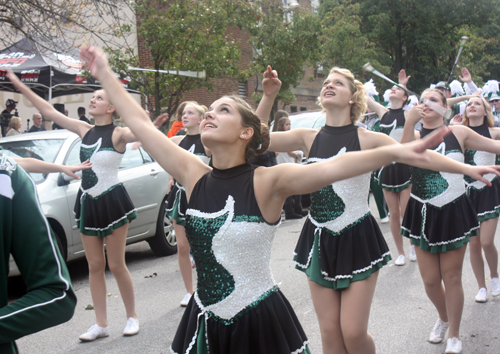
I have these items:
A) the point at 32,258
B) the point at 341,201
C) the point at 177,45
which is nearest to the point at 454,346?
the point at 341,201

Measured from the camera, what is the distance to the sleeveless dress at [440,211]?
14.1 ft

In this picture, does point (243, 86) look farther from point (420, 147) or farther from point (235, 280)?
point (420, 147)

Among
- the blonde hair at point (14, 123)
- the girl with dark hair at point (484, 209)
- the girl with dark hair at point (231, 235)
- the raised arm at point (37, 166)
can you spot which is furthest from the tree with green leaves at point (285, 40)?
the girl with dark hair at point (231, 235)

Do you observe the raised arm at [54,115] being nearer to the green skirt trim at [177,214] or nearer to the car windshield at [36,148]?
the green skirt trim at [177,214]

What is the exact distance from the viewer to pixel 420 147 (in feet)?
6.05

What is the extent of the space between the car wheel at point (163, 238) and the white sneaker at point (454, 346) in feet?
15.0

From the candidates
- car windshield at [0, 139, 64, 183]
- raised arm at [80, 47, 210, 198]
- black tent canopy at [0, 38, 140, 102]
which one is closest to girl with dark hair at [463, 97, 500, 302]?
raised arm at [80, 47, 210, 198]

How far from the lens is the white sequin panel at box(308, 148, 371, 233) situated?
354 cm

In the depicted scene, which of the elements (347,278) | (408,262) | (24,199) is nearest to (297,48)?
(408,262)

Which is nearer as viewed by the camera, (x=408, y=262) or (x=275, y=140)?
(x=275, y=140)

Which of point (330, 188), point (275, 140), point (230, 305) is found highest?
point (275, 140)

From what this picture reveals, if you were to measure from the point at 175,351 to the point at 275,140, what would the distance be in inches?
72.1

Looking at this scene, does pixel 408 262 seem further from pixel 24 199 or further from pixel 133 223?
pixel 24 199

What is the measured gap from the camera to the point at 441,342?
451 centimetres
